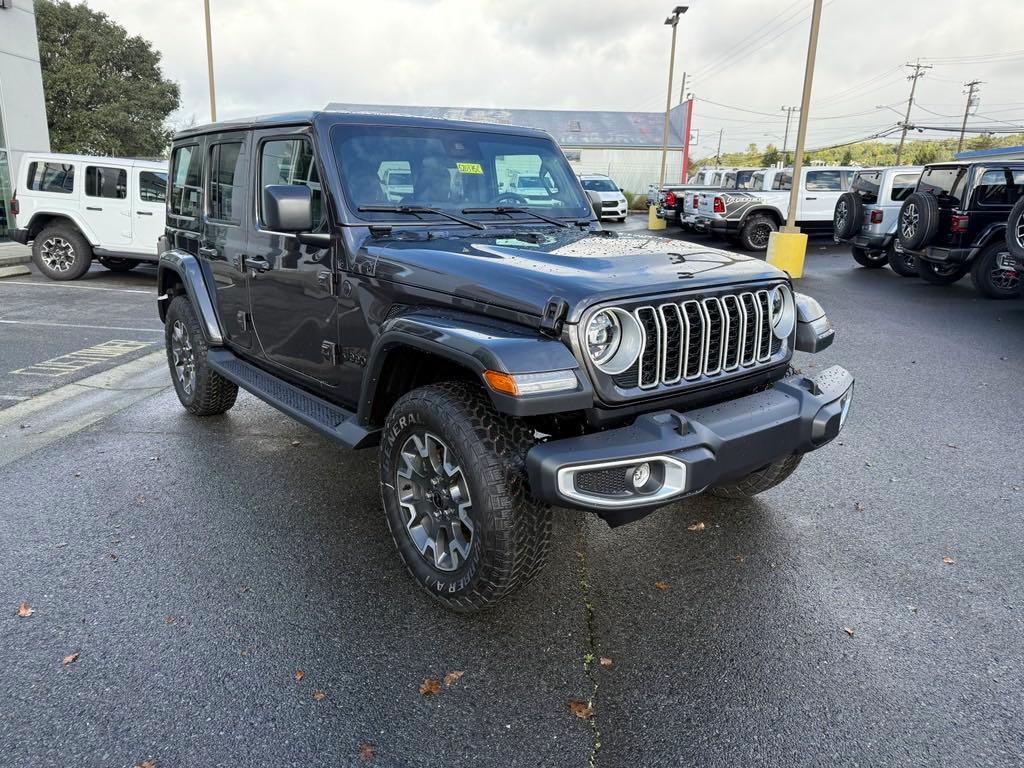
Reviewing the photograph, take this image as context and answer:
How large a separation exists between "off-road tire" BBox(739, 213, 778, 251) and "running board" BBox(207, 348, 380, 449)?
552 inches

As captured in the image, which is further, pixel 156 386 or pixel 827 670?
pixel 156 386

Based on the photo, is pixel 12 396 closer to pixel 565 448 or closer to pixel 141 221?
pixel 565 448

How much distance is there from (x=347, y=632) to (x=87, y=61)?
3467 cm

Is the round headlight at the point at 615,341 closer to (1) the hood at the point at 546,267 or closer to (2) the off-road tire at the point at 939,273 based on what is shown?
(1) the hood at the point at 546,267

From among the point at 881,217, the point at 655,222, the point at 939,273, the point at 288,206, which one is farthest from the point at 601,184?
the point at 288,206

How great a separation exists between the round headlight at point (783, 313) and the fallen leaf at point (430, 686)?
2061 mm

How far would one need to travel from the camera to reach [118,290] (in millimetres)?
11328

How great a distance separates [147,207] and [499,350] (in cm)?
1107

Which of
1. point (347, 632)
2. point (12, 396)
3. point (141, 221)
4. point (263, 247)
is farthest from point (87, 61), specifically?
point (347, 632)

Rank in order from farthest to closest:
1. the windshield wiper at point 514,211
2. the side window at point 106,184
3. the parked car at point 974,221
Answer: the side window at point 106,184, the parked car at point 974,221, the windshield wiper at point 514,211

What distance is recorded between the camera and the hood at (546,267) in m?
2.65

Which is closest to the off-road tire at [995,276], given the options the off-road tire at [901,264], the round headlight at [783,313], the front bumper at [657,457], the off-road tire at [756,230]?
the off-road tire at [901,264]

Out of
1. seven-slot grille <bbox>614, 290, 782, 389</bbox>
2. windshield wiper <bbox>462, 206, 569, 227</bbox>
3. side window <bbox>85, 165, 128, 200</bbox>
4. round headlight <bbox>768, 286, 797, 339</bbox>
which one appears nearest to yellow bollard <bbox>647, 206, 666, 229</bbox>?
side window <bbox>85, 165, 128, 200</bbox>

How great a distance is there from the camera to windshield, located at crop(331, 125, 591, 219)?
3596 millimetres
